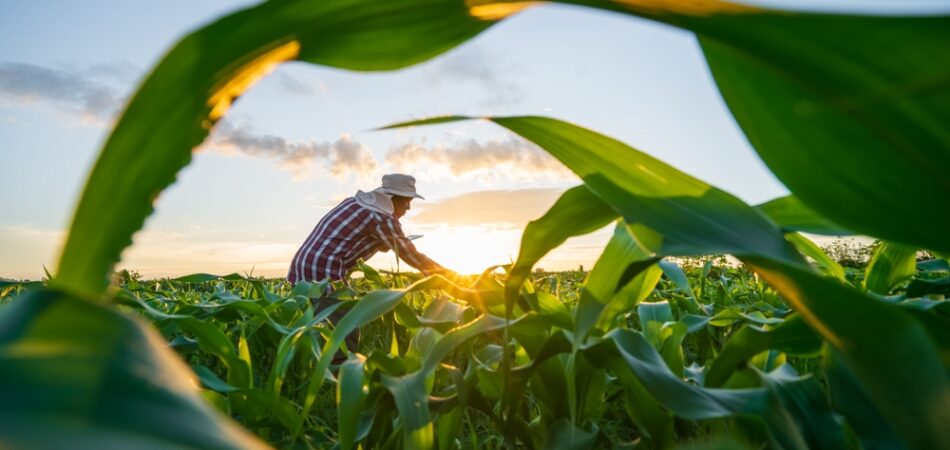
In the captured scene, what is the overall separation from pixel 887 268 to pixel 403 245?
13.2 ft

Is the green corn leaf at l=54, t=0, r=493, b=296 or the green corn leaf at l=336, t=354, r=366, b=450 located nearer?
the green corn leaf at l=54, t=0, r=493, b=296

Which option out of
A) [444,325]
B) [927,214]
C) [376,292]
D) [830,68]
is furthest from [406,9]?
[444,325]

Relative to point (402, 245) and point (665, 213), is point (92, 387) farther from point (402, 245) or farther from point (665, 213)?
point (402, 245)

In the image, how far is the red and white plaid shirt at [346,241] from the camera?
16.9 ft

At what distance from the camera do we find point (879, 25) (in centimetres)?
33

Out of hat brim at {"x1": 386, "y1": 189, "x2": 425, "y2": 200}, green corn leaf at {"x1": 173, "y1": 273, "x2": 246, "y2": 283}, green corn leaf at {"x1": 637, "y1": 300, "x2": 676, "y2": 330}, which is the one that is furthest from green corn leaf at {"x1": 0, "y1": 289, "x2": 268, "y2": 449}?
hat brim at {"x1": 386, "y1": 189, "x2": 425, "y2": 200}

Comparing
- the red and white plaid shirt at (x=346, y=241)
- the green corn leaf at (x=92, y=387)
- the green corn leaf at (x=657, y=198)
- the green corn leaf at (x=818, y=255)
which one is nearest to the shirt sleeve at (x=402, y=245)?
the red and white plaid shirt at (x=346, y=241)

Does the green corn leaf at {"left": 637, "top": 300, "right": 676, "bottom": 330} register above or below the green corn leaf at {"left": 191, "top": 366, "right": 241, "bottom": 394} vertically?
below

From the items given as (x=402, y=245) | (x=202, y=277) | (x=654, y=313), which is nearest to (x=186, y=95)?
(x=654, y=313)

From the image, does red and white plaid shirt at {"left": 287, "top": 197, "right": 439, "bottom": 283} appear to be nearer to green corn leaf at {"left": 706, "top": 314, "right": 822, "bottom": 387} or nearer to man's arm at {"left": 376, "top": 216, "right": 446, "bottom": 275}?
man's arm at {"left": 376, "top": 216, "right": 446, "bottom": 275}

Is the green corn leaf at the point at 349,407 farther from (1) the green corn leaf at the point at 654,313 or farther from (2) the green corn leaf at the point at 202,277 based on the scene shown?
(2) the green corn leaf at the point at 202,277

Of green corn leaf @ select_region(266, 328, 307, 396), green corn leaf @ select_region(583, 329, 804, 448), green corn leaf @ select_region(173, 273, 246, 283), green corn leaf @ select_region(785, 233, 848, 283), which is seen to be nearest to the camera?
green corn leaf @ select_region(583, 329, 804, 448)

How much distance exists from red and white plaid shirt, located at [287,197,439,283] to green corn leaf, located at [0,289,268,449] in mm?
4812

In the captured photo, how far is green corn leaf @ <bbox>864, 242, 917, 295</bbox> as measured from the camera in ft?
4.52
